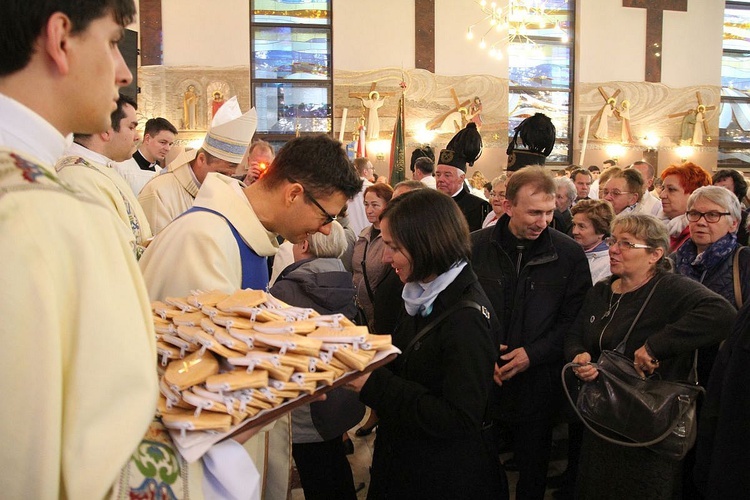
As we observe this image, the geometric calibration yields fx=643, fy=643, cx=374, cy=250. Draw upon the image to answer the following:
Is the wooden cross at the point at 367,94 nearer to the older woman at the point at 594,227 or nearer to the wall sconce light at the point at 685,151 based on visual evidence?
the wall sconce light at the point at 685,151

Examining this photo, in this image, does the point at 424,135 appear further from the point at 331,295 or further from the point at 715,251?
the point at 331,295

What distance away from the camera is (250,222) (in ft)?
7.07

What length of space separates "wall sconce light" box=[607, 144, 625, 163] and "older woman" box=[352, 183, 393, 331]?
14122 mm

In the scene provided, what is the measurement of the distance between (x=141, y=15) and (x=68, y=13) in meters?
15.9

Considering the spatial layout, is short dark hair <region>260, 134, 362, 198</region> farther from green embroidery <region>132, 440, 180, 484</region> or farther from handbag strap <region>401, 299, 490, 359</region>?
green embroidery <region>132, 440, 180, 484</region>

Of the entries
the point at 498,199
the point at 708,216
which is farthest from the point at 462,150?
the point at 708,216

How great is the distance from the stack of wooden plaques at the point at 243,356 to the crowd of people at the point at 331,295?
0.08 metres

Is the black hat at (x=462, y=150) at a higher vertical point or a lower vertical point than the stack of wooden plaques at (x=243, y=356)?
higher

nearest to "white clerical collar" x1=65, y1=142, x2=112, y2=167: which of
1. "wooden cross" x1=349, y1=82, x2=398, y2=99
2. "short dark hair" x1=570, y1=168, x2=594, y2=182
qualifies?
"short dark hair" x1=570, y1=168, x2=594, y2=182

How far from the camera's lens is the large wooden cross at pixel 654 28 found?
57.9 ft

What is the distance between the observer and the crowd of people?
0.93 m

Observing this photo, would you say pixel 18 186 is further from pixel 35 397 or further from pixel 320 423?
pixel 320 423

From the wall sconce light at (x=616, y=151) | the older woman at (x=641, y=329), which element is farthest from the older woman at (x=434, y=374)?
the wall sconce light at (x=616, y=151)

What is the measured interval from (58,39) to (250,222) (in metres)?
1.17
